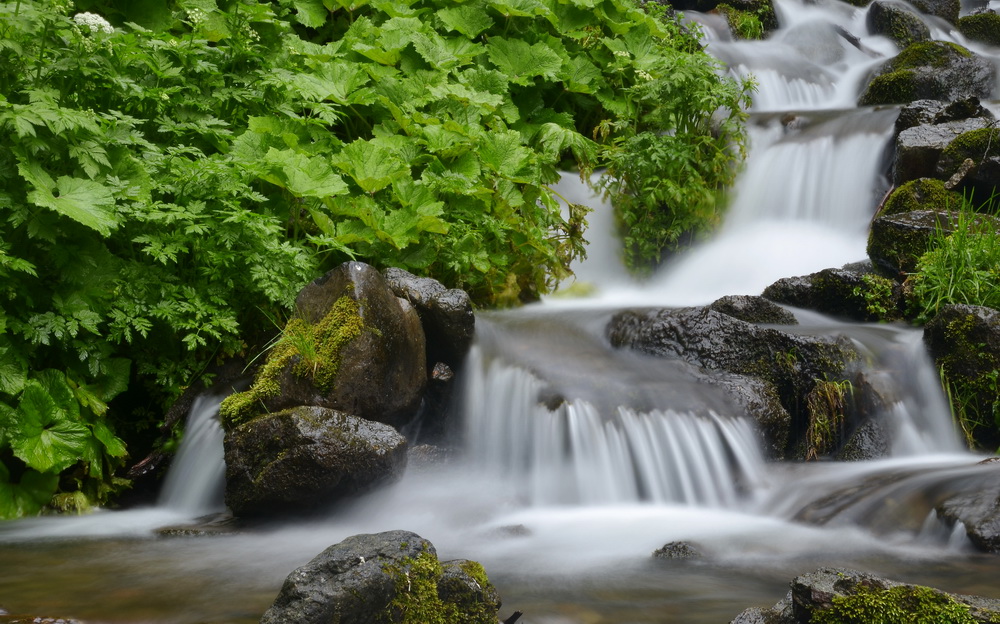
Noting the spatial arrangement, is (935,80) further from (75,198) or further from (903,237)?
(75,198)

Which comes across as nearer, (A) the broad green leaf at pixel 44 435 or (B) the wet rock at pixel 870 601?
(B) the wet rock at pixel 870 601

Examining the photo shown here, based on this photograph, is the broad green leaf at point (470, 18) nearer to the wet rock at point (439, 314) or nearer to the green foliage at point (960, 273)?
the wet rock at point (439, 314)

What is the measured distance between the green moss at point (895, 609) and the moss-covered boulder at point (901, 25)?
13.1m

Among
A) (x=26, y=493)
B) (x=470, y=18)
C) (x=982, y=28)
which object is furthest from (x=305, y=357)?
(x=982, y=28)

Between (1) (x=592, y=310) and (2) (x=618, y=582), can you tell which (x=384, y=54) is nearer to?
(1) (x=592, y=310)

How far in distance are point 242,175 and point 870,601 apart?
4.27m

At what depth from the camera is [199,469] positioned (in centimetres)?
479

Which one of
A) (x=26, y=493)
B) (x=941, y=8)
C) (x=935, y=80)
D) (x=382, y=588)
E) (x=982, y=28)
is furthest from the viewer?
(x=941, y=8)

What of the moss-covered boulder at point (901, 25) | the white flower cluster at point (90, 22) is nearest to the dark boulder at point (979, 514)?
the white flower cluster at point (90, 22)

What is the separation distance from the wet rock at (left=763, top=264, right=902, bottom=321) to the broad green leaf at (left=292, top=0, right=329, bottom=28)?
5.07m

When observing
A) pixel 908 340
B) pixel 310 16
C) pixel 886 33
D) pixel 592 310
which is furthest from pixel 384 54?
pixel 886 33

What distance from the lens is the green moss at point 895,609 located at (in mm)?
2289

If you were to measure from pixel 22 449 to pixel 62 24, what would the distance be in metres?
2.30

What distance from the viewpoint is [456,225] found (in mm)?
6246
